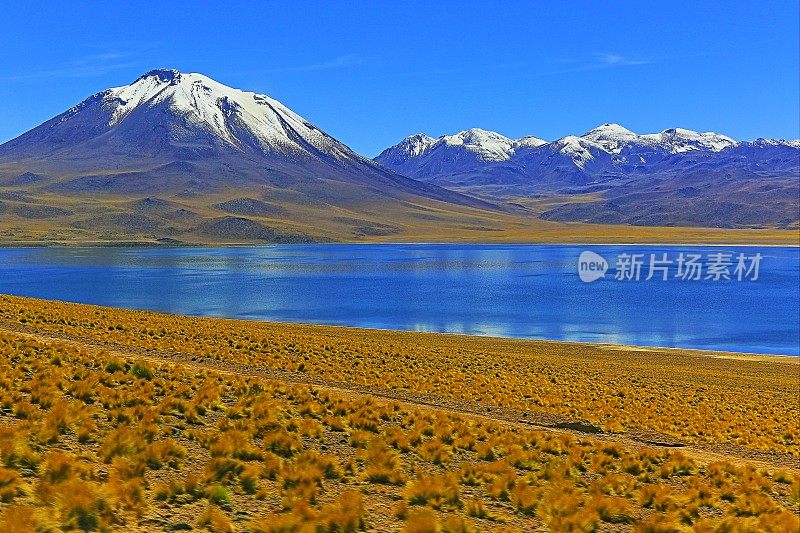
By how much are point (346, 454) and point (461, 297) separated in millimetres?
70285

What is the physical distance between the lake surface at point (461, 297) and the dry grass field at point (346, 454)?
3460 cm

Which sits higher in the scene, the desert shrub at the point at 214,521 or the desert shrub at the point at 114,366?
the desert shrub at the point at 114,366

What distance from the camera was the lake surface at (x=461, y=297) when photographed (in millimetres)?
58062

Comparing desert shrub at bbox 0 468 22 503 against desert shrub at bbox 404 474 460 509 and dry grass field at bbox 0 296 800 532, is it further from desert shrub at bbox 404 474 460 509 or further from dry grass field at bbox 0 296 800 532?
desert shrub at bbox 404 474 460 509

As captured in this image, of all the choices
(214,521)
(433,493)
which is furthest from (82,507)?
(433,493)

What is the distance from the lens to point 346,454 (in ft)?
37.1

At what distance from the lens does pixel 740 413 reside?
23.0 m

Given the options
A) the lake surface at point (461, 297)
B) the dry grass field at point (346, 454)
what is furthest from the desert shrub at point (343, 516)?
the lake surface at point (461, 297)

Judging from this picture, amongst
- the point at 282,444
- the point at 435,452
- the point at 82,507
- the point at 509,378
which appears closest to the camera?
the point at 82,507

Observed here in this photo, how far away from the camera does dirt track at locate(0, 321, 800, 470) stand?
15.7 meters

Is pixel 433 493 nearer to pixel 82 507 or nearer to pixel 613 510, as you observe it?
pixel 613 510

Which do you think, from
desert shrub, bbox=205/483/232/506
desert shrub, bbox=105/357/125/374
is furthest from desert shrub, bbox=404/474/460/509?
desert shrub, bbox=105/357/125/374

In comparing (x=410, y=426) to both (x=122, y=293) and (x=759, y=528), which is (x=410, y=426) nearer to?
(x=759, y=528)

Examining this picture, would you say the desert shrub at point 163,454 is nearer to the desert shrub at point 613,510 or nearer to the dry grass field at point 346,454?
the dry grass field at point 346,454
